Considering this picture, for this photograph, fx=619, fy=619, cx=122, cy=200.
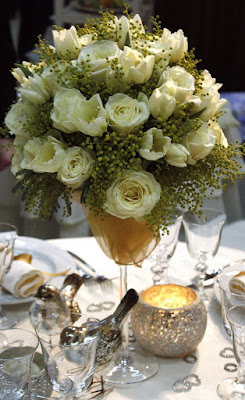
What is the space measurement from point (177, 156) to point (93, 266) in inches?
23.5

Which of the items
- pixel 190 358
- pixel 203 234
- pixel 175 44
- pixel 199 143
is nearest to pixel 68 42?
pixel 175 44

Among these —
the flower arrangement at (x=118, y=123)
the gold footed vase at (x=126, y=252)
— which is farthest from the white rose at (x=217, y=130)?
the gold footed vase at (x=126, y=252)

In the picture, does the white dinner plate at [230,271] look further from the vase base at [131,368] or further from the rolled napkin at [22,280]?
the rolled napkin at [22,280]

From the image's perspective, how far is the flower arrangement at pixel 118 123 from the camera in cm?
104

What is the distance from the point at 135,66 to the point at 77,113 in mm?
132

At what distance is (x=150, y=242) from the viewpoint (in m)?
1.21

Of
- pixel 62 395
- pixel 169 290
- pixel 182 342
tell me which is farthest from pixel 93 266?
pixel 62 395

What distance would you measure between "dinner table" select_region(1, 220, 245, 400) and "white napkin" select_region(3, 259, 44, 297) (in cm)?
3

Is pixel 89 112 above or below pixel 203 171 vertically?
above

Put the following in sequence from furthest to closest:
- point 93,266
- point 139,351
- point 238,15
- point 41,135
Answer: point 238,15
point 93,266
point 139,351
point 41,135

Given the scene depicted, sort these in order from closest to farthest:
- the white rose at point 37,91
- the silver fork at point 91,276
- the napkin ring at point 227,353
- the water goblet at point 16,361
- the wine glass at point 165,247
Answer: the water goblet at point 16,361, the white rose at point 37,91, the napkin ring at point 227,353, the wine glass at point 165,247, the silver fork at point 91,276

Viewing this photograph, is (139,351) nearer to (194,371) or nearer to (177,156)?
(194,371)

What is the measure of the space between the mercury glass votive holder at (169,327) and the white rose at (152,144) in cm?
31

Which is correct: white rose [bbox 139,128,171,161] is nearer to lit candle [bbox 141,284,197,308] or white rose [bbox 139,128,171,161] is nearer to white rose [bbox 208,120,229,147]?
white rose [bbox 208,120,229,147]
